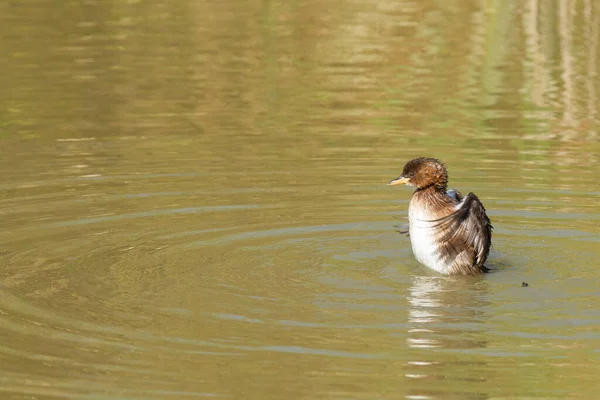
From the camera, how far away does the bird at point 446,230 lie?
32.0 ft

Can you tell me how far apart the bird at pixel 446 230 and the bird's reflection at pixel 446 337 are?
5.2 inches

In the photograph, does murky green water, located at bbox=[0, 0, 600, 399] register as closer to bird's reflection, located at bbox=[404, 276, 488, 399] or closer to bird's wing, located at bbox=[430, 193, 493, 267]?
bird's reflection, located at bbox=[404, 276, 488, 399]

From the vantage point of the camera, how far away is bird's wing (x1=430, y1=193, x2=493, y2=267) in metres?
9.73

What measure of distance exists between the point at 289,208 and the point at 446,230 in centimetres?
242

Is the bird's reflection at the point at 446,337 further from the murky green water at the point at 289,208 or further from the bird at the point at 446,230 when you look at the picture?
the bird at the point at 446,230

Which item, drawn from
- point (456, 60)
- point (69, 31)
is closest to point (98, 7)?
point (69, 31)

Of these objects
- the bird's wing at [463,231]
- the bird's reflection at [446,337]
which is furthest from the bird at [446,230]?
the bird's reflection at [446,337]

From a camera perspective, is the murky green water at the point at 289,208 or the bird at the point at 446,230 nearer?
the murky green water at the point at 289,208

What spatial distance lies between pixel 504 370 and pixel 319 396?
3.90ft

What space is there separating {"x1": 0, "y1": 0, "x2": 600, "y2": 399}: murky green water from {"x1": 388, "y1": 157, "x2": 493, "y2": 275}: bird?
17cm

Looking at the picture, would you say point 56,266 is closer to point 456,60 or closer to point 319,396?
point 319,396

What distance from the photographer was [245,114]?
16.6 metres

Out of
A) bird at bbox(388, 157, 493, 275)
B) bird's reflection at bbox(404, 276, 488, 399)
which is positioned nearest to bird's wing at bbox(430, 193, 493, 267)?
bird at bbox(388, 157, 493, 275)

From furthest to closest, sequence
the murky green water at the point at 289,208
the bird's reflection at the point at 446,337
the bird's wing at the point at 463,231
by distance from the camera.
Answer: the bird's wing at the point at 463,231 → the murky green water at the point at 289,208 → the bird's reflection at the point at 446,337
